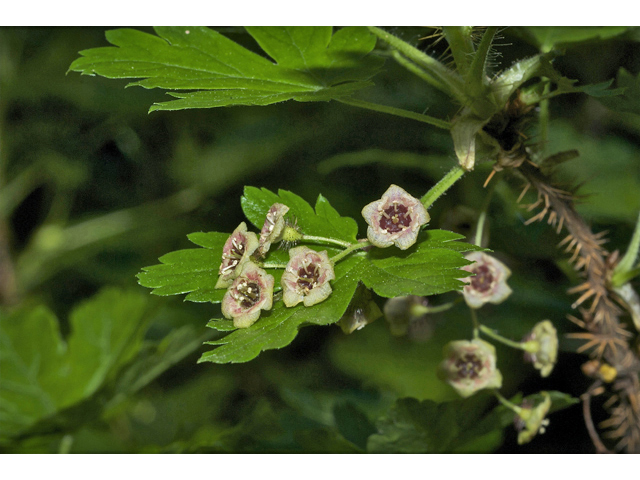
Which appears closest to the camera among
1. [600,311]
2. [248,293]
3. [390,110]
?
[248,293]

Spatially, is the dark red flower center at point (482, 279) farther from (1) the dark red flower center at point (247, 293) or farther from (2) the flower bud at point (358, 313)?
(1) the dark red flower center at point (247, 293)

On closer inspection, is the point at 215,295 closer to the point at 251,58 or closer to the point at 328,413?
the point at 251,58

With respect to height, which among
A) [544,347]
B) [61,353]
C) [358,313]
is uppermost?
[358,313]

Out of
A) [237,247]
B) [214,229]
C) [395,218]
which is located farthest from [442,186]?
[214,229]

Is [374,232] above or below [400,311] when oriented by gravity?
above

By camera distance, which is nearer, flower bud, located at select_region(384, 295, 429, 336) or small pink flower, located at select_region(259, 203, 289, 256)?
small pink flower, located at select_region(259, 203, 289, 256)

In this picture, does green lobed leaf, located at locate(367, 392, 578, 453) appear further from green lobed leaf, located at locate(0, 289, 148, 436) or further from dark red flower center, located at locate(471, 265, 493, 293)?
green lobed leaf, located at locate(0, 289, 148, 436)

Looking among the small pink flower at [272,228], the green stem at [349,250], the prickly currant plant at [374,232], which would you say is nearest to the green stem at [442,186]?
the prickly currant plant at [374,232]

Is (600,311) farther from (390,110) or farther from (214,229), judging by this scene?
(214,229)

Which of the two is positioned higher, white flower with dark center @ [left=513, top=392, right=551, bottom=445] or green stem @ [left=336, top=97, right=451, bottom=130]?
green stem @ [left=336, top=97, right=451, bottom=130]

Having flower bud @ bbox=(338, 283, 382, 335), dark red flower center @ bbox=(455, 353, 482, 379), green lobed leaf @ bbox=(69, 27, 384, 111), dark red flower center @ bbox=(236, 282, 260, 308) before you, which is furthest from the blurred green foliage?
dark red flower center @ bbox=(236, 282, 260, 308)
